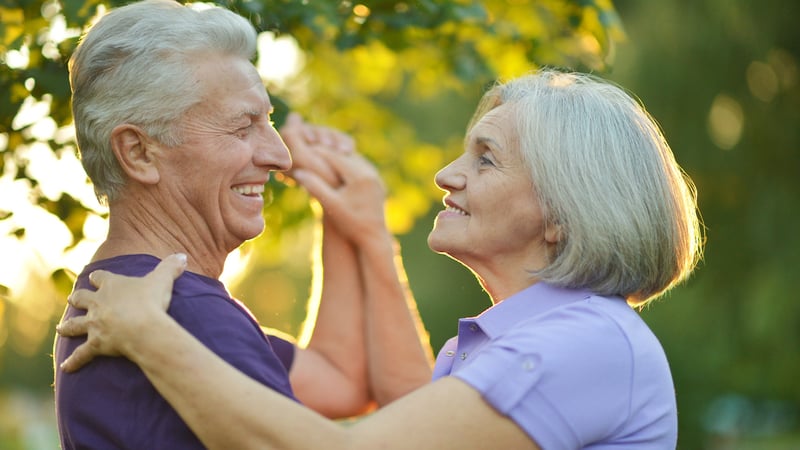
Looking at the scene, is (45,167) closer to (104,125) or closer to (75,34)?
(75,34)

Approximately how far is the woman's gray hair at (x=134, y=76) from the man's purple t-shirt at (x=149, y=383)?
1.22 feet

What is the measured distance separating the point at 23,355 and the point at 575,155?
5305 cm

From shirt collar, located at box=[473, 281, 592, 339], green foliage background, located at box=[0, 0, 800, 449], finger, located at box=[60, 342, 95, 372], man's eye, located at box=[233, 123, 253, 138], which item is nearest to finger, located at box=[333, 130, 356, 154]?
green foliage background, located at box=[0, 0, 800, 449]

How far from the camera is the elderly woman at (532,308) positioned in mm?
2393

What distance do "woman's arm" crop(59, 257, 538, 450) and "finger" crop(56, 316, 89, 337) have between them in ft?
0.49

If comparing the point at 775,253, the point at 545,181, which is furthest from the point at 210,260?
the point at 775,253

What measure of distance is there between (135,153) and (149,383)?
0.65m

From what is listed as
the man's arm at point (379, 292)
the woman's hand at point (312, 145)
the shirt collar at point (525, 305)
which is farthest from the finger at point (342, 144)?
the shirt collar at point (525, 305)

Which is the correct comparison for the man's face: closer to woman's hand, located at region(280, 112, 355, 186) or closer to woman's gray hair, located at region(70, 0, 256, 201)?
woman's gray hair, located at region(70, 0, 256, 201)

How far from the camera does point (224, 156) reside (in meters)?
2.95

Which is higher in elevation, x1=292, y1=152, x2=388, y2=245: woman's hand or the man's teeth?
the man's teeth

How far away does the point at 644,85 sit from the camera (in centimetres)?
1325

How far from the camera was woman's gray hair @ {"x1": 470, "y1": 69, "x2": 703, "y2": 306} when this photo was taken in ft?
8.89

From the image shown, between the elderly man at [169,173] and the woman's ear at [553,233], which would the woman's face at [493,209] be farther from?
the elderly man at [169,173]
